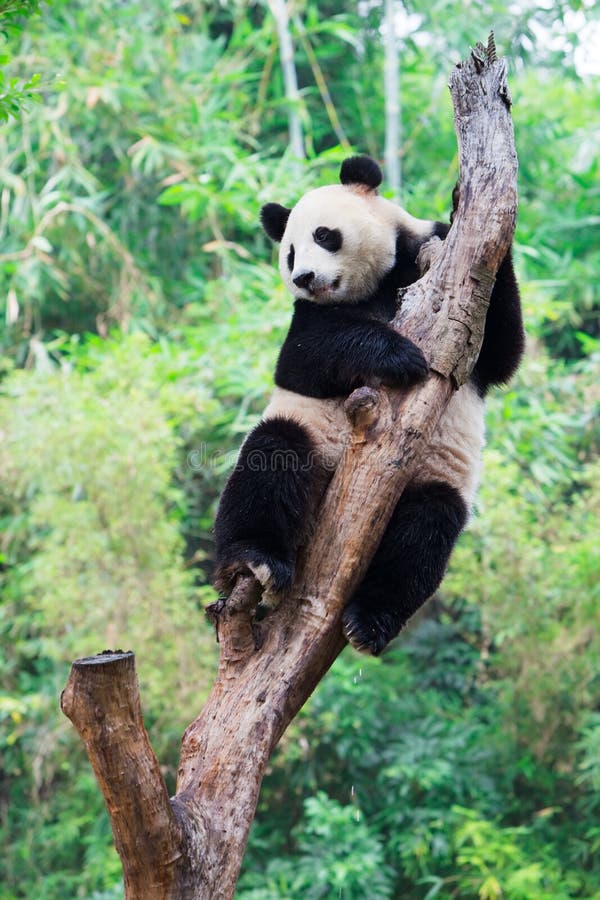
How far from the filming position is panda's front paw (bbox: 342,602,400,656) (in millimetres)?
2391

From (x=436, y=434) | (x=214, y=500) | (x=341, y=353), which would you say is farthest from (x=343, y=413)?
(x=214, y=500)

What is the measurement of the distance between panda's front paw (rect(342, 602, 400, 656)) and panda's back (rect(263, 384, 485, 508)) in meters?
0.45

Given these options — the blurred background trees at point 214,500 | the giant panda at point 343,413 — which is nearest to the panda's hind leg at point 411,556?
the giant panda at point 343,413

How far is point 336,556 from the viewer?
7.84 ft

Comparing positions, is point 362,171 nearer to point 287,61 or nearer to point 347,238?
point 347,238

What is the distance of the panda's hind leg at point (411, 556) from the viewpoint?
254cm

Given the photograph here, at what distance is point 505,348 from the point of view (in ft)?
9.48

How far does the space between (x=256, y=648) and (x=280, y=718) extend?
0.18 metres

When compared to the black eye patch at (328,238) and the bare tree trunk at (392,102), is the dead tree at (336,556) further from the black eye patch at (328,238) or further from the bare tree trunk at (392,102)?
the bare tree trunk at (392,102)

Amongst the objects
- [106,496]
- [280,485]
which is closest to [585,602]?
[106,496]

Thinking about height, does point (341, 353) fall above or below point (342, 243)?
below

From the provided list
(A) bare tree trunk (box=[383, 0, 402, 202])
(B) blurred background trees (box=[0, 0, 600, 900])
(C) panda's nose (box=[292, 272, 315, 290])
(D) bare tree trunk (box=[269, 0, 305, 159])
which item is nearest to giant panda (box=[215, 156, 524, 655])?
(C) panda's nose (box=[292, 272, 315, 290])

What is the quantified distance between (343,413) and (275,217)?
87 centimetres

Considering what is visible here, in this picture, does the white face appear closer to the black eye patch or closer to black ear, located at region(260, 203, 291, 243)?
the black eye patch
